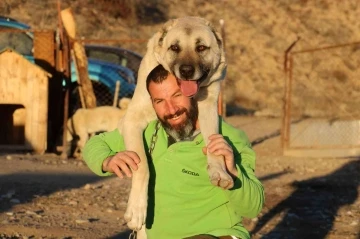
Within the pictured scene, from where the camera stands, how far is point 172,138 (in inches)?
167

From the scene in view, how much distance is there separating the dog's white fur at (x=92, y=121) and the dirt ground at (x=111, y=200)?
51 centimetres

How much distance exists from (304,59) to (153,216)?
86.9 feet

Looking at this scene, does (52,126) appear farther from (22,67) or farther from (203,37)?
(203,37)

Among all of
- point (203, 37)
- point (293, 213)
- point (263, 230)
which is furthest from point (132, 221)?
point (293, 213)

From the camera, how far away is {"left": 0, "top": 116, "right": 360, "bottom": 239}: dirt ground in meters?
8.48

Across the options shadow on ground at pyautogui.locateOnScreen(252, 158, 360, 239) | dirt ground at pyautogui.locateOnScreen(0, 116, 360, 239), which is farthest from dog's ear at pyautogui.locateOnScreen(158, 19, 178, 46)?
shadow on ground at pyautogui.locateOnScreen(252, 158, 360, 239)

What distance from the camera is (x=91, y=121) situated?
1377cm

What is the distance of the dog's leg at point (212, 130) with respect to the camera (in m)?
3.83

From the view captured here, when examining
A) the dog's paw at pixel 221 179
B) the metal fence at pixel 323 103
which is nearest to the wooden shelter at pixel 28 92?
the metal fence at pixel 323 103

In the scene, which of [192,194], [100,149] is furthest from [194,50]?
[192,194]

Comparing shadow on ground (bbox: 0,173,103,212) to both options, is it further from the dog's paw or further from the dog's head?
the dog's paw

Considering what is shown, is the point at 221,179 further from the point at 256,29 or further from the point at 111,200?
the point at 256,29

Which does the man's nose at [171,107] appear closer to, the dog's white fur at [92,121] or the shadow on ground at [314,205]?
the shadow on ground at [314,205]

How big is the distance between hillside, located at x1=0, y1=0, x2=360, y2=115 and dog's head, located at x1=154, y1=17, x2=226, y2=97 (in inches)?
780
